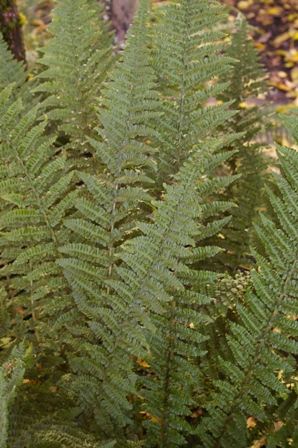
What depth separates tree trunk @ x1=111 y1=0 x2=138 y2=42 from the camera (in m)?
2.70

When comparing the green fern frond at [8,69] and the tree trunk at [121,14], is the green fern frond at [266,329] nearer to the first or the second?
the green fern frond at [8,69]

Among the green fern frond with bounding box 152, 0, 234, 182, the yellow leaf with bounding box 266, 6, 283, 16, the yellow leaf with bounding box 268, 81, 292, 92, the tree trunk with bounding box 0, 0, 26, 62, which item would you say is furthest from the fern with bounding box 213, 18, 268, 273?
the yellow leaf with bounding box 266, 6, 283, 16

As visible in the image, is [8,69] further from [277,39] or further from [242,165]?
[277,39]

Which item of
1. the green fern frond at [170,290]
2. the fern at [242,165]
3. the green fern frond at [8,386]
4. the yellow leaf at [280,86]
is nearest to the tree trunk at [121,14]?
the fern at [242,165]

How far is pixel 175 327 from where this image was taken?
3.88 feet

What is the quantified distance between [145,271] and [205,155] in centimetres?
28

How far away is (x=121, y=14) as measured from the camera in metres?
2.71

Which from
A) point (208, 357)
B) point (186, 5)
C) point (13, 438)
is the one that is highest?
point (186, 5)

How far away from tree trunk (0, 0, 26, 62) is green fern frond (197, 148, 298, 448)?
147cm

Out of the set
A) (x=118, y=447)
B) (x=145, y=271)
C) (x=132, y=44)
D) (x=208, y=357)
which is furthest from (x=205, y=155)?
(x=118, y=447)

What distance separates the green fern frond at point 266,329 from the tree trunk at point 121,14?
191 centimetres

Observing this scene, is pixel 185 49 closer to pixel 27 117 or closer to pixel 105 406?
pixel 27 117

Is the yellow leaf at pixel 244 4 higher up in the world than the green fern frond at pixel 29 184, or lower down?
higher up

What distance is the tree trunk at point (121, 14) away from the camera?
2695 millimetres
